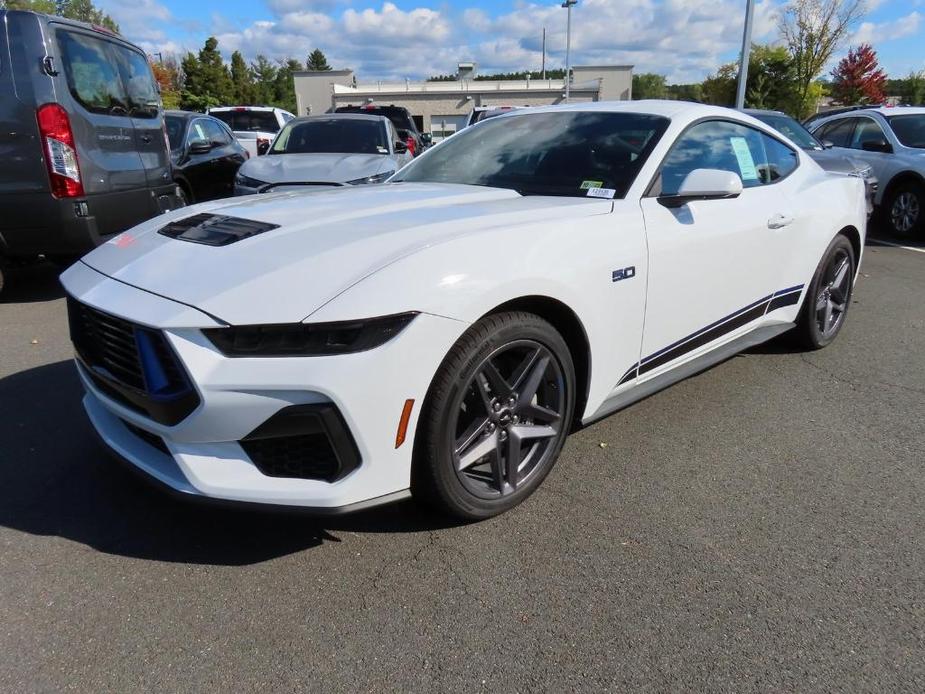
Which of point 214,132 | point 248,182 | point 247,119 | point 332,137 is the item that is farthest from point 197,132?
point 247,119

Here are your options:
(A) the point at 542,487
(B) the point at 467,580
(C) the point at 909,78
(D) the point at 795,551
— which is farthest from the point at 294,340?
(C) the point at 909,78

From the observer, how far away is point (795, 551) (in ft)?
7.81

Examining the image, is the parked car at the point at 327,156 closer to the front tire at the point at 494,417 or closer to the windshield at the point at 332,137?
the windshield at the point at 332,137

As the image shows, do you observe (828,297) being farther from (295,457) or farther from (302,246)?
(295,457)

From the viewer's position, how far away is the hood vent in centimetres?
237

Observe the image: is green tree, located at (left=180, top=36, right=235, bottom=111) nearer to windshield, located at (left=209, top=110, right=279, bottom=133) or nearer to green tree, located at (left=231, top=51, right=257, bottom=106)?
green tree, located at (left=231, top=51, right=257, bottom=106)

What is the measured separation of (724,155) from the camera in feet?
11.5

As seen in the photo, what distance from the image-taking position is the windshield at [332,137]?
26.1 feet

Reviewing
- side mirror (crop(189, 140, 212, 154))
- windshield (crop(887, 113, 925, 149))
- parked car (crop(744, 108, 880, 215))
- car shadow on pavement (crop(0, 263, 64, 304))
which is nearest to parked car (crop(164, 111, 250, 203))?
side mirror (crop(189, 140, 212, 154))

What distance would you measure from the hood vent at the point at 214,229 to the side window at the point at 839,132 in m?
10.3

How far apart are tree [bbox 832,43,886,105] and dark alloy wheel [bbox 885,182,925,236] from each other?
115ft

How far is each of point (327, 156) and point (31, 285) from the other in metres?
3.10

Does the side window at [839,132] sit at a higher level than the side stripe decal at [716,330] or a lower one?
higher

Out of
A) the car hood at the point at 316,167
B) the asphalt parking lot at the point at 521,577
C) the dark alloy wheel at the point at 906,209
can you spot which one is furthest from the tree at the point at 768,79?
the asphalt parking lot at the point at 521,577
